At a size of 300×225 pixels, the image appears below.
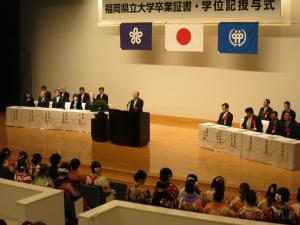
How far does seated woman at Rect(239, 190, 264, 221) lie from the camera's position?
591 centimetres

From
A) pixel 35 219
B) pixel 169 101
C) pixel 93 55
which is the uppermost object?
pixel 93 55

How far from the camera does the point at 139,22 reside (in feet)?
51.4

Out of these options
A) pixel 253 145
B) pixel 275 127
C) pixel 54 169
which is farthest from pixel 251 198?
pixel 275 127

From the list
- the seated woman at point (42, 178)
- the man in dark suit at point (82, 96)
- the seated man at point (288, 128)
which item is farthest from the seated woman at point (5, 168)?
the man in dark suit at point (82, 96)

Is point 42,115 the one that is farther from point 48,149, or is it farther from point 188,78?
point 188,78

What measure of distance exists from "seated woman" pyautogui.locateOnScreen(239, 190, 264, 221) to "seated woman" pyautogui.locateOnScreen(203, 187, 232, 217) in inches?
6.5

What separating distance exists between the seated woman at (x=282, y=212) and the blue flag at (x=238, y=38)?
26.3ft

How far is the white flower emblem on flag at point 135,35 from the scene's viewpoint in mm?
15773

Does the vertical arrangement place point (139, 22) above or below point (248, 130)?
above

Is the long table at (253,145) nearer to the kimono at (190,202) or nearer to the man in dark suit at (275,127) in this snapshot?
the man in dark suit at (275,127)

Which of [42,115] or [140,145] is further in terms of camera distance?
[42,115]

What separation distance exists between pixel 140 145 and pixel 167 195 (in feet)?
19.8

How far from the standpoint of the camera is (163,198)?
6.50 metres

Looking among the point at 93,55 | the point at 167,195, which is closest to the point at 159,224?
the point at 167,195
